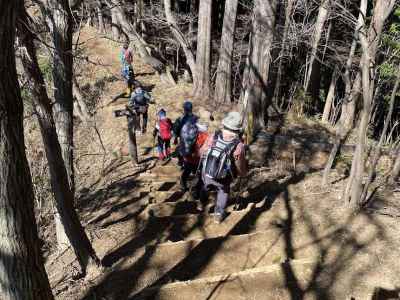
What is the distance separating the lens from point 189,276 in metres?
4.61


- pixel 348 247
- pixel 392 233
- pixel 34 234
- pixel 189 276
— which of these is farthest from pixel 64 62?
pixel 392 233

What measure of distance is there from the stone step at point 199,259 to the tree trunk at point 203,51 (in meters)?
9.66

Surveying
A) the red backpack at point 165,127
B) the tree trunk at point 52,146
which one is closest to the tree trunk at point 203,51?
the red backpack at point 165,127

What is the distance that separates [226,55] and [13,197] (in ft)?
37.6

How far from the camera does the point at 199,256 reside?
4.79m

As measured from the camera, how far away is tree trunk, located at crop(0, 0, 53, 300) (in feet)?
8.02

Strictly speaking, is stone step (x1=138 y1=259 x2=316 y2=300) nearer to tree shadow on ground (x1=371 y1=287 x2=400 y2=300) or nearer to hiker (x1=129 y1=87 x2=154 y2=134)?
tree shadow on ground (x1=371 y1=287 x2=400 y2=300)

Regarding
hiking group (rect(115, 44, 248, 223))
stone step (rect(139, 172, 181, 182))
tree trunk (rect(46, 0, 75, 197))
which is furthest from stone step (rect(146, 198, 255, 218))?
tree trunk (rect(46, 0, 75, 197))

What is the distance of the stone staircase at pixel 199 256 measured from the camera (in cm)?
404

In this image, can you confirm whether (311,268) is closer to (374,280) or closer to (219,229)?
(374,280)

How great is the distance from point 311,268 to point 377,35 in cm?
313

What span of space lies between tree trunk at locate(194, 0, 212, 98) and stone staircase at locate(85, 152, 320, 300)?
305 inches

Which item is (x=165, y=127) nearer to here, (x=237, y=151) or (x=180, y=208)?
(x=180, y=208)

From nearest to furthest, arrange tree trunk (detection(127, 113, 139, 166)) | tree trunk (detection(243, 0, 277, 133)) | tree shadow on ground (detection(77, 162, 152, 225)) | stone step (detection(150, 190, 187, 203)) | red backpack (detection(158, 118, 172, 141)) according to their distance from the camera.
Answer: stone step (detection(150, 190, 187, 203)) < tree shadow on ground (detection(77, 162, 152, 225)) < red backpack (detection(158, 118, 172, 141)) < tree trunk (detection(127, 113, 139, 166)) < tree trunk (detection(243, 0, 277, 133))
